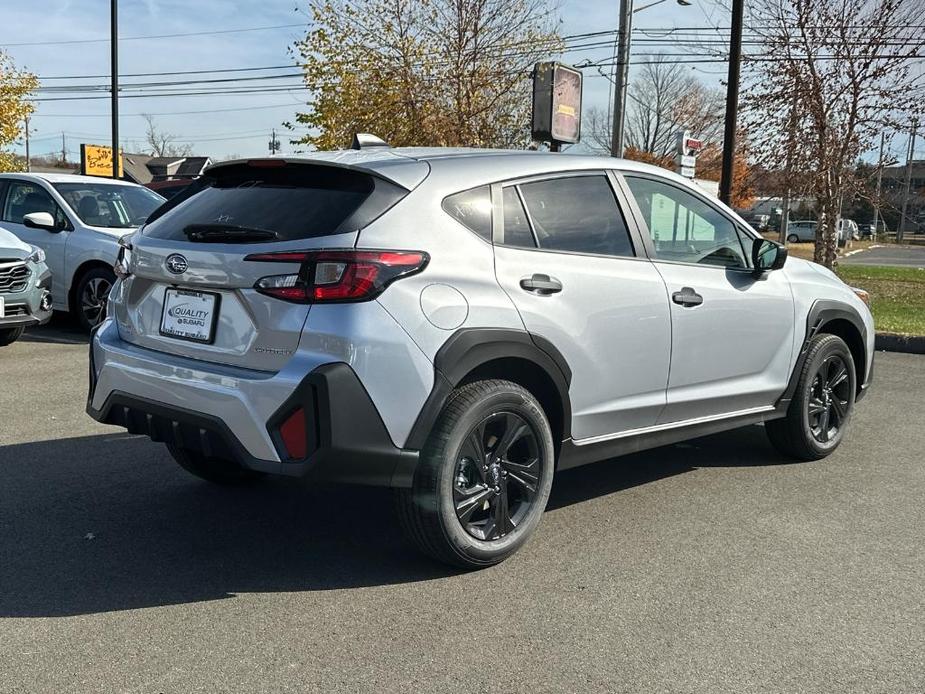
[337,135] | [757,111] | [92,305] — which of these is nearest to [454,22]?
[337,135]

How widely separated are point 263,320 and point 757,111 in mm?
15458

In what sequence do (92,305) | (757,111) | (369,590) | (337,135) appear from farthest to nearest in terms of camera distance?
(337,135), (757,111), (92,305), (369,590)

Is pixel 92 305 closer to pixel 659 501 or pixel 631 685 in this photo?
pixel 659 501

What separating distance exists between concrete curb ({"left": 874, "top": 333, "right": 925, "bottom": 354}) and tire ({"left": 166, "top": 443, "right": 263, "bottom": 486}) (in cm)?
804

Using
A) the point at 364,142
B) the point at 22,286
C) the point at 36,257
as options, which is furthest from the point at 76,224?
the point at 364,142

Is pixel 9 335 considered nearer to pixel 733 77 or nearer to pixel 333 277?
pixel 333 277

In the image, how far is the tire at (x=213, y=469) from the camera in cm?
459

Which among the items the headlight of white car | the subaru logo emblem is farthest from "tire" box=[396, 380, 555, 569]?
the headlight of white car

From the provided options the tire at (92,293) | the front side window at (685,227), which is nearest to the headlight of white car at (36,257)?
the tire at (92,293)

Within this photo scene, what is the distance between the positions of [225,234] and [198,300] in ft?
0.91

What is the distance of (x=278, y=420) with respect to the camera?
3170 mm

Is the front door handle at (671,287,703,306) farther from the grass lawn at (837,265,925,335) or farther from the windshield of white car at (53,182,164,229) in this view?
the windshield of white car at (53,182,164,229)

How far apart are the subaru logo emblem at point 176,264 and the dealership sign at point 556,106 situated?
1023 cm

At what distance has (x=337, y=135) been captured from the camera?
80.5 feet
